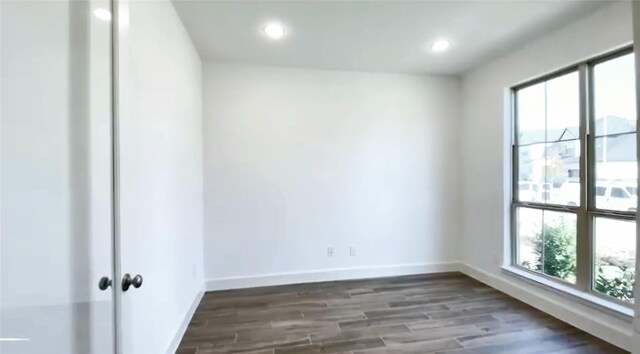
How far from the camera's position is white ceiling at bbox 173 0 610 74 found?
7.81ft

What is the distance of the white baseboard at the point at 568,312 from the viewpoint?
7.56ft

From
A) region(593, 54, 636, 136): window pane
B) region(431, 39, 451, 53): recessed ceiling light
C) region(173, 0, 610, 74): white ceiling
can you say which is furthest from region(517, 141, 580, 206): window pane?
region(431, 39, 451, 53): recessed ceiling light

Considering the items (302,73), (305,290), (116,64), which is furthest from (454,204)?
(116,64)

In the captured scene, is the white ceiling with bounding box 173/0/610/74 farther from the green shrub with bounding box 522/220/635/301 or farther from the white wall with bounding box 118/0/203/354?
the green shrub with bounding box 522/220/635/301

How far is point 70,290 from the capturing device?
945 millimetres

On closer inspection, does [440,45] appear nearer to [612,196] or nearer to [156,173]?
[612,196]

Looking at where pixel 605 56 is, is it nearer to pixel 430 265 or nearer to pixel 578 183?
pixel 578 183

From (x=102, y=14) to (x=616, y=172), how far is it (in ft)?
11.8

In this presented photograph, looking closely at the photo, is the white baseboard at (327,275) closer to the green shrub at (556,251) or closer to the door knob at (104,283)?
the green shrub at (556,251)

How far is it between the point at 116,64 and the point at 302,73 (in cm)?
278

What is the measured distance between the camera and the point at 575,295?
105 inches

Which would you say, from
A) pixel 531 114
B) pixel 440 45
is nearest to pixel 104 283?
pixel 440 45

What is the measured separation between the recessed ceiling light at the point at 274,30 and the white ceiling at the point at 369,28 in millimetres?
62

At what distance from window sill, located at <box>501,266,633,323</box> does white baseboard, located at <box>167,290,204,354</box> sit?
344 cm
